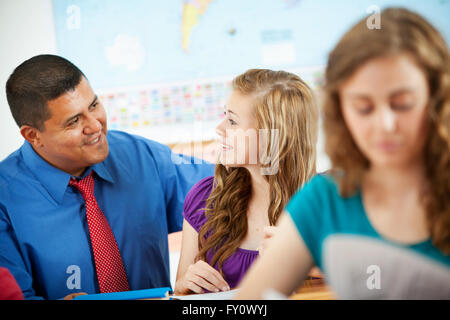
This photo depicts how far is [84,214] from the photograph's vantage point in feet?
4.61

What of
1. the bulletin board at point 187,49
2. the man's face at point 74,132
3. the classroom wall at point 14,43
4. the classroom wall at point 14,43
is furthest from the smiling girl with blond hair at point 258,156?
the bulletin board at point 187,49

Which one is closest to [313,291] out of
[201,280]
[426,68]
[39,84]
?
[201,280]

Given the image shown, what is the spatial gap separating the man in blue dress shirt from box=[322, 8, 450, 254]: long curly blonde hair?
0.97 metres

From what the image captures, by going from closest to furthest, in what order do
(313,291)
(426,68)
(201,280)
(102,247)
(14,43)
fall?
1. (426,68)
2. (313,291)
3. (201,280)
4. (102,247)
5. (14,43)

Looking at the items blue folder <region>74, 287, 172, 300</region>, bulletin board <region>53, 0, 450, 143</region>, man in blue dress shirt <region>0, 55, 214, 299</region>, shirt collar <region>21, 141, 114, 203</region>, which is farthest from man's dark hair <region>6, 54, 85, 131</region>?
bulletin board <region>53, 0, 450, 143</region>

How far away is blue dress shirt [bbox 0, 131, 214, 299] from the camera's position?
1.33m

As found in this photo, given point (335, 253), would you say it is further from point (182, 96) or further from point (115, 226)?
point (182, 96)

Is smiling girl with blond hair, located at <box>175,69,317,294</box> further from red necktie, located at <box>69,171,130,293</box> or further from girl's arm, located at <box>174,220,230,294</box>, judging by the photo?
red necktie, located at <box>69,171,130,293</box>

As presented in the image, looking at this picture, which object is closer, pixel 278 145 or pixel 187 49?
pixel 278 145

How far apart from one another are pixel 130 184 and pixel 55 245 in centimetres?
32

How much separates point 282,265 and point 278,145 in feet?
1.96

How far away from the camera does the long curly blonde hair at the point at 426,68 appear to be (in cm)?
57

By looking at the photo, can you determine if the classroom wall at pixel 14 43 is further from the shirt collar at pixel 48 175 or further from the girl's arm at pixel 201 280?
the girl's arm at pixel 201 280

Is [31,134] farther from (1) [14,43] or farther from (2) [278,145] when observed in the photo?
(2) [278,145]
